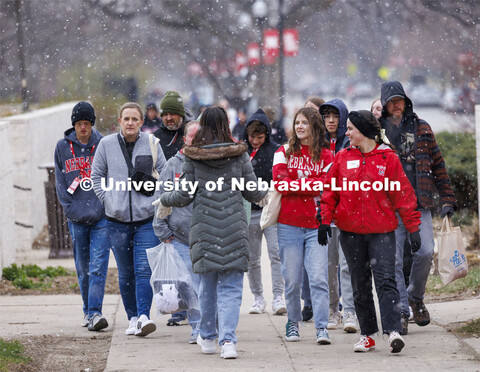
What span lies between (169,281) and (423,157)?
2.18m

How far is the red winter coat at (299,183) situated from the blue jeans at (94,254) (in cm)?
164

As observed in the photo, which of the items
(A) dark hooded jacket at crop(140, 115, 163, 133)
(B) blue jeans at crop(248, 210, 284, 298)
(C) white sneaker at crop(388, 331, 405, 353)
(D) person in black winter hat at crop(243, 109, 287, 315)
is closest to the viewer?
(C) white sneaker at crop(388, 331, 405, 353)

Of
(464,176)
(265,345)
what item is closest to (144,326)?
(265,345)

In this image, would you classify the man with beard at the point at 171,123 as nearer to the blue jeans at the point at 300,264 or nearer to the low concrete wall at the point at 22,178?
the blue jeans at the point at 300,264

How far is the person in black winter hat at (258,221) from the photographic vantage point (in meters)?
8.80

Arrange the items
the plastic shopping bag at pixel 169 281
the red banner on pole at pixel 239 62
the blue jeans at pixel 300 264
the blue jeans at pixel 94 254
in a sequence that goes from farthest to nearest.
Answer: the red banner on pole at pixel 239 62, the blue jeans at pixel 94 254, the blue jeans at pixel 300 264, the plastic shopping bag at pixel 169 281

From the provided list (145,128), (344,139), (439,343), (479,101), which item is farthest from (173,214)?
(479,101)

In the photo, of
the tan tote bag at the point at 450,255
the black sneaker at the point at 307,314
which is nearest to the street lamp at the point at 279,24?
the black sneaker at the point at 307,314

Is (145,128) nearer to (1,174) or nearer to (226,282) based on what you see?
(1,174)

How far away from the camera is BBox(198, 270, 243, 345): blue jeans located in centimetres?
687

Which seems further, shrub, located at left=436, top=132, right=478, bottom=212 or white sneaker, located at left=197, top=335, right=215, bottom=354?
shrub, located at left=436, top=132, right=478, bottom=212

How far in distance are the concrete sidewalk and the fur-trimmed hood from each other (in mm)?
1398

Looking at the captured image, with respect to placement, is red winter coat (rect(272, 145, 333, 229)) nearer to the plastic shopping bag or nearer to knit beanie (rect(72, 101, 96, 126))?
the plastic shopping bag

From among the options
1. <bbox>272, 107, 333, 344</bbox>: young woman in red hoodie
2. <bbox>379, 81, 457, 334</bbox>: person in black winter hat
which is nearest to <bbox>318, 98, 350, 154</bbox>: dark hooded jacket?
<bbox>379, 81, 457, 334</bbox>: person in black winter hat
